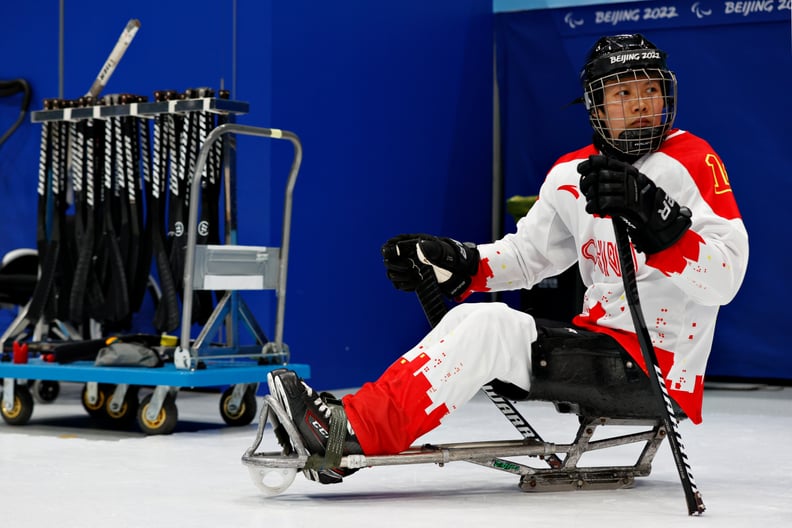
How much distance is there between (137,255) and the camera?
5.62 m

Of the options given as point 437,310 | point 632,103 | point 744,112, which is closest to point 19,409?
point 437,310

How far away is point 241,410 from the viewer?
17.6 feet

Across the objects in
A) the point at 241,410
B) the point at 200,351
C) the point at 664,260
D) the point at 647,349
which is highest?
the point at 664,260

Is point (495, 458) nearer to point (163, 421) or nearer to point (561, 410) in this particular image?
point (561, 410)

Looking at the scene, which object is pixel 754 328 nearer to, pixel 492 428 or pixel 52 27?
pixel 492 428

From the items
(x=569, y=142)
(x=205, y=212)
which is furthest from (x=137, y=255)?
(x=569, y=142)

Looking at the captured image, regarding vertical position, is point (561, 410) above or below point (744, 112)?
below

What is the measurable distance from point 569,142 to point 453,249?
15.0ft

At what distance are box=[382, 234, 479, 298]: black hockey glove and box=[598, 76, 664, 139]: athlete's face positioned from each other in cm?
54

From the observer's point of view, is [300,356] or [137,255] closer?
[137,255]

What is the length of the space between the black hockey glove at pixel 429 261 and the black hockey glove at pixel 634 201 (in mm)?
→ 639

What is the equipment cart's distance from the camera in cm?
502

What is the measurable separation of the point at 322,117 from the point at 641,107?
349 cm

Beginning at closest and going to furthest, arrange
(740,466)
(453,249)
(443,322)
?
1. (443,322)
2. (453,249)
3. (740,466)
